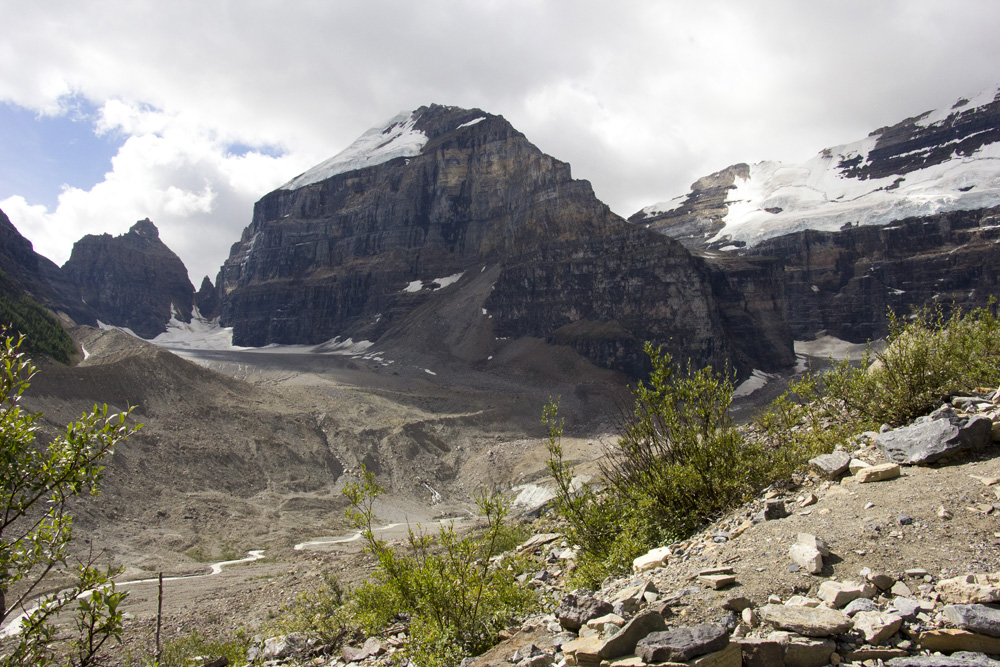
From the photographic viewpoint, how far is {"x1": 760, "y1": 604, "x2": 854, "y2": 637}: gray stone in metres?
4.25

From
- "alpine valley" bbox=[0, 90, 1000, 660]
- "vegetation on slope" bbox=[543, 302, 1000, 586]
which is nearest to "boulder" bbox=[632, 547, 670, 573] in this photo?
"vegetation on slope" bbox=[543, 302, 1000, 586]

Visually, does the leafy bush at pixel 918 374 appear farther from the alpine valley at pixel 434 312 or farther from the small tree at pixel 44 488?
the small tree at pixel 44 488

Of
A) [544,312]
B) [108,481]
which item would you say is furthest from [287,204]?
[108,481]

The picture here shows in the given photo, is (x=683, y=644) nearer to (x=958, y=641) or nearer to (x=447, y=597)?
(x=958, y=641)

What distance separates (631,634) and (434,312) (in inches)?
4665

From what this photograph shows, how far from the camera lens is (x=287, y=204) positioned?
170375 mm

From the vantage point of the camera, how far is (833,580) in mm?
4977

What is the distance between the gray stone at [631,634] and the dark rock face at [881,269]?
133 metres

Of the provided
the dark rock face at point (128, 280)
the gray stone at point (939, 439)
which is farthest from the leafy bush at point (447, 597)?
the dark rock face at point (128, 280)

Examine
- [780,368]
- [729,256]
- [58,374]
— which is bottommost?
[780,368]

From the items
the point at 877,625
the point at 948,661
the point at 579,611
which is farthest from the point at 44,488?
the point at 948,661

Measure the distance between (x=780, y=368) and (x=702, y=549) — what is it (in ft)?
379

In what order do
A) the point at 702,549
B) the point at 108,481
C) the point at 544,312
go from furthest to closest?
the point at 544,312, the point at 108,481, the point at 702,549

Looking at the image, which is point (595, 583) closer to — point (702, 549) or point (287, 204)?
point (702, 549)
